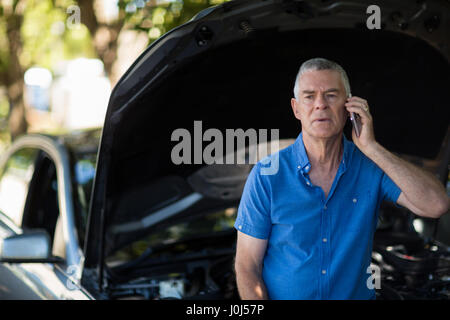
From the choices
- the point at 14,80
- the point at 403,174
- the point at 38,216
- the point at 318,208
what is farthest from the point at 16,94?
the point at 403,174

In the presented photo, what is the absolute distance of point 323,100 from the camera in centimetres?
213

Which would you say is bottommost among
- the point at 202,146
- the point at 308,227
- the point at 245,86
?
the point at 308,227

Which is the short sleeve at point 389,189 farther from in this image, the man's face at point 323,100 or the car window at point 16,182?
the car window at point 16,182

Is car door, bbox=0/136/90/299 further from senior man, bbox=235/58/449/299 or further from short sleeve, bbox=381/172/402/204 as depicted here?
short sleeve, bbox=381/172/402/204

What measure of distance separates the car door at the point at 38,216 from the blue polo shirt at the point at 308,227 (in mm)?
1065

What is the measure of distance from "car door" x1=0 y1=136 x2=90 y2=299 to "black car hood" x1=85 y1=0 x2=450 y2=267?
0.22 meters

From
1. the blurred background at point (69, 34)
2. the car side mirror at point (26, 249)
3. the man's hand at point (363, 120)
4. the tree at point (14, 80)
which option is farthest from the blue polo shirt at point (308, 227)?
the tree at point (14, 80)

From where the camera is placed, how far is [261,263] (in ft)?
7.21

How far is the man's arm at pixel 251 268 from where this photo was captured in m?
2.15

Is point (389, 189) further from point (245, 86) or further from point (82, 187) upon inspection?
point (82, 187)

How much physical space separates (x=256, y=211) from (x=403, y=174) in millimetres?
611

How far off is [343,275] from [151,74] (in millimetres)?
1170

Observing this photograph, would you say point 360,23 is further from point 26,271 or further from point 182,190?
point 26,271
